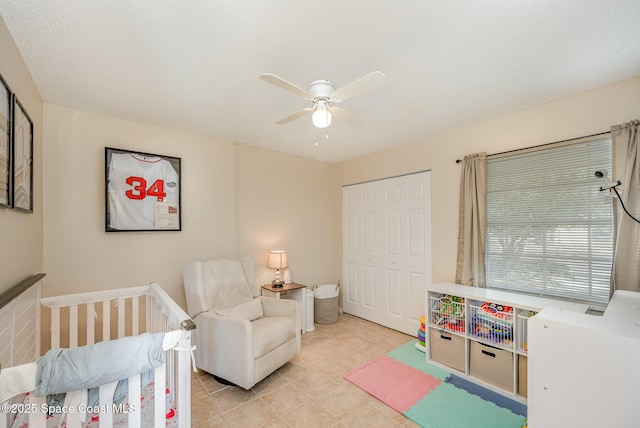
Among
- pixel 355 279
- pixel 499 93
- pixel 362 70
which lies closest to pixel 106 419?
pixel 362 70

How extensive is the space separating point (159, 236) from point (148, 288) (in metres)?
0.72

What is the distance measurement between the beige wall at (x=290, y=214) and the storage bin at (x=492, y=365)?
233 centimetres

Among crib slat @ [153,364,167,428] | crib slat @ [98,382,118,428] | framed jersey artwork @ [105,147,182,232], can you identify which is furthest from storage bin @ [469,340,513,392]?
framed jersey artwork @ [105,147,182,232]

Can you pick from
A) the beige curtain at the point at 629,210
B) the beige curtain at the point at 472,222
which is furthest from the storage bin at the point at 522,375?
the beige curtain at the point at 629,210

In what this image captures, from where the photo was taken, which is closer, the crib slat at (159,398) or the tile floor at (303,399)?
the crib slat at (159,398)

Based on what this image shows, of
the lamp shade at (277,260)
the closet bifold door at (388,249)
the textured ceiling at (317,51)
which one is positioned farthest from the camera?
the lamp shade at (277,260)

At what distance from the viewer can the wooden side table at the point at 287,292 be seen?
3451 mm

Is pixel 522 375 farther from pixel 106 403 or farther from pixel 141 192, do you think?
pixel 141 192

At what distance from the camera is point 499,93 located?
7.36 feet

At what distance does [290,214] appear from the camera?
13.4ft

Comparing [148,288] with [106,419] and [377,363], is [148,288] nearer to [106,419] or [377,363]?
[106,419]

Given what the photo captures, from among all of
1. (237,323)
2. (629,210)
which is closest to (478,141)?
(629,210)

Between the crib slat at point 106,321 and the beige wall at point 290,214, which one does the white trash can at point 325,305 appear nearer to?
the beige wall at point 290,214

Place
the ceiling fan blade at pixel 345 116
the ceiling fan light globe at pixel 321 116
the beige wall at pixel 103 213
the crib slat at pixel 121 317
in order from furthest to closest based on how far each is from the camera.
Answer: the beige wall at pixel 103 213 < the crib slat at pixel 121 317 < the ceiling fan blade at pixel 345 116 < the ceiling fan light globe at pixel 321 116
